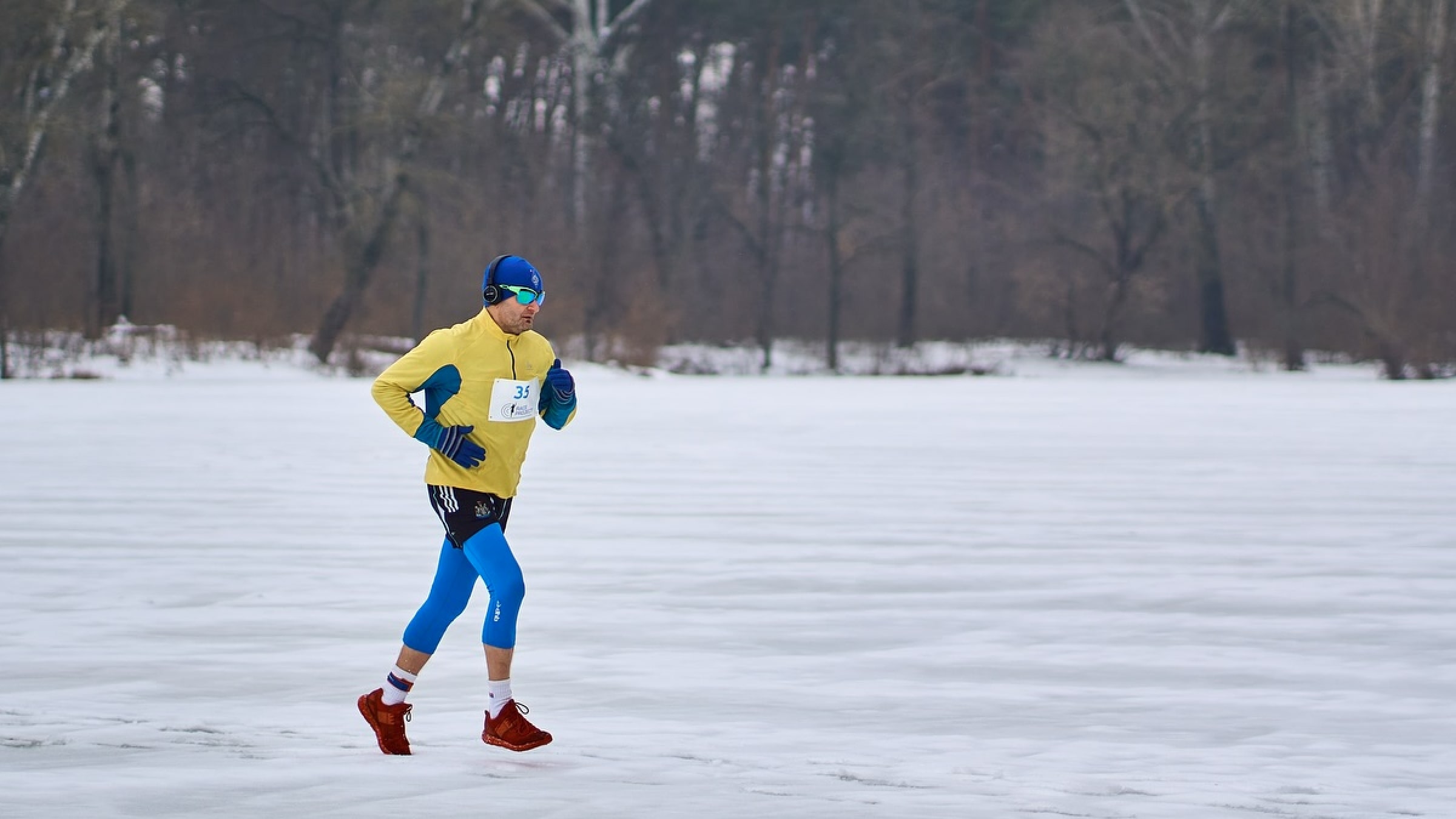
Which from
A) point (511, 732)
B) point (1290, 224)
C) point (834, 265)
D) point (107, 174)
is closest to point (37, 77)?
point (107, 174)

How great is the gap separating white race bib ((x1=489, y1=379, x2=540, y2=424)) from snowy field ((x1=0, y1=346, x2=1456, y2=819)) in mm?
1002

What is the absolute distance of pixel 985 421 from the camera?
893 inches

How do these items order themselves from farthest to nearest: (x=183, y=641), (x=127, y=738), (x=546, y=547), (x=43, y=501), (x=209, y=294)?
1. (x=209, y=294)
2. (x=43, y=501)
3. (x=546, y=547)
4. (x=183, y=641)
5. (x=127, y=738)

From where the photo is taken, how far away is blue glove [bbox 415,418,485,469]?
527 cm

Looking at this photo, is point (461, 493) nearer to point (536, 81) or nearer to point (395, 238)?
point (395, 238)

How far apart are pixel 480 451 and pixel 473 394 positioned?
186mm

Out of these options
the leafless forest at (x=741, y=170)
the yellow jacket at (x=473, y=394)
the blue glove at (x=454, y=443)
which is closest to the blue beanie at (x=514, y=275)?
the yellow jacket at (x=473, y=394)

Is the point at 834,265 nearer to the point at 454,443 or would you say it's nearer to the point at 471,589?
the point at 471,589

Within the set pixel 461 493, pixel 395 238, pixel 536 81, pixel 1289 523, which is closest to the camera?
pixel 461 493

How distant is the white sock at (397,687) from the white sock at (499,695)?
0.77 feet

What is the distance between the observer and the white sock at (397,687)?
5.43 metres

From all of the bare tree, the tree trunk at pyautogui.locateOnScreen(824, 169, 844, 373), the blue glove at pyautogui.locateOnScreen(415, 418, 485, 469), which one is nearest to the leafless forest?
the bare tree

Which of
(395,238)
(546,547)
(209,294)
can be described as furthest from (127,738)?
(395,238)

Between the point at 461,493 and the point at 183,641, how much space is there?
2.71m
